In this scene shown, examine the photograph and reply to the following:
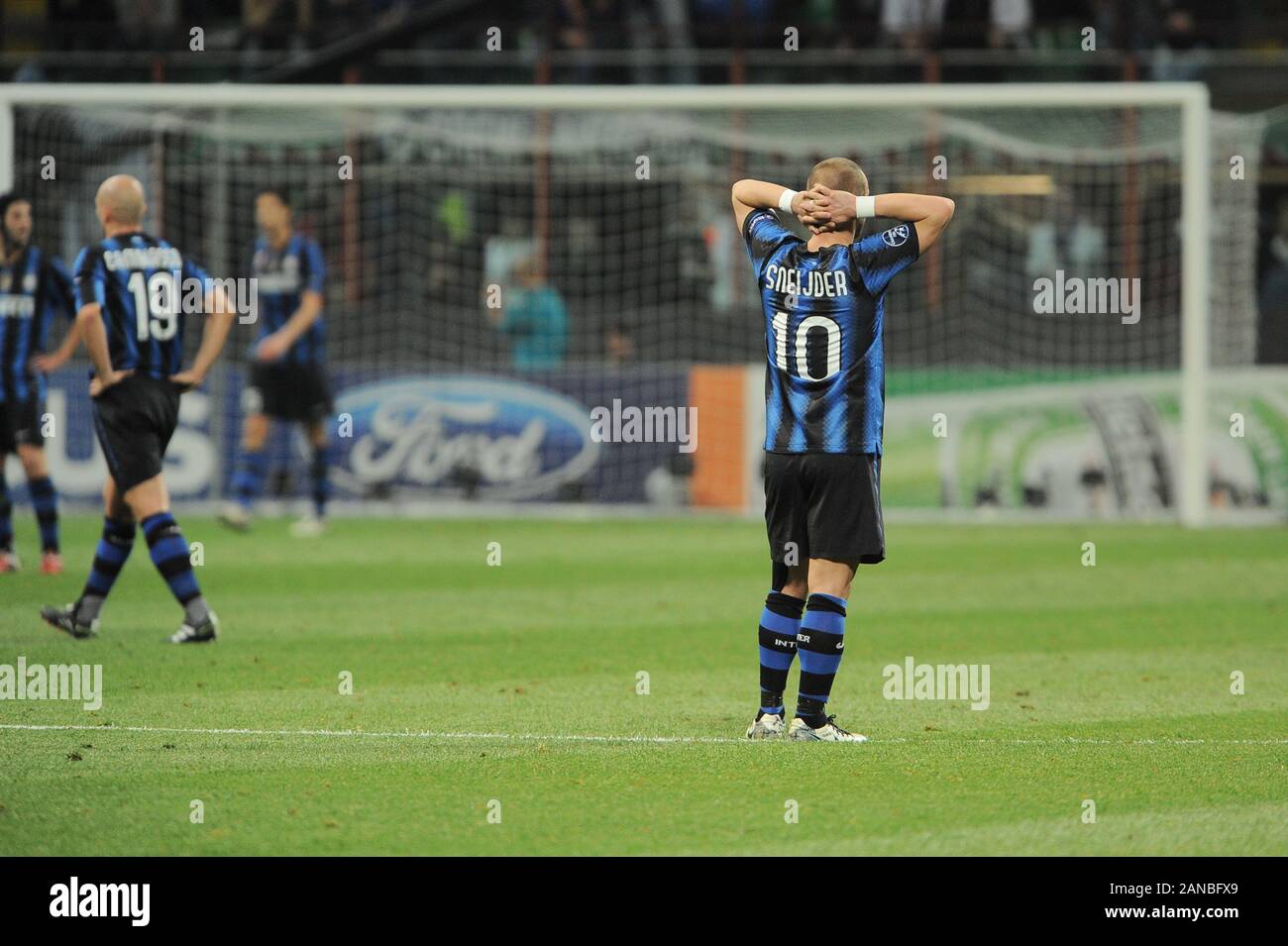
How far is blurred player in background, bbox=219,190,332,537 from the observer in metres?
14.3

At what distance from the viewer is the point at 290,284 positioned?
568 inches

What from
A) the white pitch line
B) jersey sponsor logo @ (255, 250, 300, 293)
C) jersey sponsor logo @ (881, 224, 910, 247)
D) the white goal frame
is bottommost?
the white pitch line

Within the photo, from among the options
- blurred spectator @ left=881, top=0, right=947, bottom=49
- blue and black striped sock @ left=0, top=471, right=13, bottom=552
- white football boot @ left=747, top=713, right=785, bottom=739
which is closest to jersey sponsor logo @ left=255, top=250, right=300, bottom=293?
blue and black striped sock @ left=0, top=471, right=13, bottom=552

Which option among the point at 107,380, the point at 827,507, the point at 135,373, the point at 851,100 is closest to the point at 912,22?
the point at 851,100

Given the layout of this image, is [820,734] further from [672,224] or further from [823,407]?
[672,224]

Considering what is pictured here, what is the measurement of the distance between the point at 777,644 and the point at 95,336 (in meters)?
3.77

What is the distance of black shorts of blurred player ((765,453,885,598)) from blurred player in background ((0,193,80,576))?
6540 mm

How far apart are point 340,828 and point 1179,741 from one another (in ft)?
10.3

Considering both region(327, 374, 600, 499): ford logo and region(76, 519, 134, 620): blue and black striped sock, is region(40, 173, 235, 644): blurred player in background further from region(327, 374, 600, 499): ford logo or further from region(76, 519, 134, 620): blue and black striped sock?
region(327, 374, 600, 499): ford logo

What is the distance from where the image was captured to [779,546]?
21.5 ft

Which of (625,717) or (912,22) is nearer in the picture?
(625,717)

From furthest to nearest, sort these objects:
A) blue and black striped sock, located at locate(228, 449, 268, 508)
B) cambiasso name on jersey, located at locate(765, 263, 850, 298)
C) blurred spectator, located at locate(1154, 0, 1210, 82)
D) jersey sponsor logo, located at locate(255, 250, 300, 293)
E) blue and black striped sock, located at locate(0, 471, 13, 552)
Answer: blurred spectator, located at locate(1154, 0, 1210, 82) → blue and black striped sock, located at locate(228, 449, 268, 508) → jersey sponsor logo, located at locate(255, 250, 300, 293) → blue and black striped sock, located at locate(0, 471, 13, 552) → cambiasso name on jersey, located at locate(765, 263, 850, 298)
